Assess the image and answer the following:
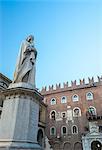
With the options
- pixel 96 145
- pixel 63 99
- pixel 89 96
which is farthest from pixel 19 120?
pixel 63 99

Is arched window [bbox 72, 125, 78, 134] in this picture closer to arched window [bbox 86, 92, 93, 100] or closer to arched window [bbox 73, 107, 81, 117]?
arched window [bbox 73, 107, 81, 117]

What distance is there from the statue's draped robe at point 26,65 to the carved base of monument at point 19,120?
720 millimetres

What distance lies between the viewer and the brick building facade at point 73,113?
75.2 ft

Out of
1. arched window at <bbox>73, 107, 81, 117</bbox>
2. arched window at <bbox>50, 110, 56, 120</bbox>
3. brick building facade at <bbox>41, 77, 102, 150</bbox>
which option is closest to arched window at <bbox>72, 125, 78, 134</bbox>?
brick building facade at <bbox>41, 77, 102, 150</bbox>

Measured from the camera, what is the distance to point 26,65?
6055mm

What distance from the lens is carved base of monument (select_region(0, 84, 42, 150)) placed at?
439 cm

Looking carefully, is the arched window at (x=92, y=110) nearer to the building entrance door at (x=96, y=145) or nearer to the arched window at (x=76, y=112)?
the arched window at (x=76, y=112)

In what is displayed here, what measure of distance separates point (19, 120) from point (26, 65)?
2.16 metres

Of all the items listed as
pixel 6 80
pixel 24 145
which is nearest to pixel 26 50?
pixel 24 145

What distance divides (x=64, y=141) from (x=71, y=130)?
74.7 inches

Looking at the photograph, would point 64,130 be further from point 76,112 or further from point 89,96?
point 89,96

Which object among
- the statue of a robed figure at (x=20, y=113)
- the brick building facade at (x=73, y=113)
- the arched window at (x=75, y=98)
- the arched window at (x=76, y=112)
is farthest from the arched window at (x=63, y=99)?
the statue of a robed figure at (x=20, y=113)

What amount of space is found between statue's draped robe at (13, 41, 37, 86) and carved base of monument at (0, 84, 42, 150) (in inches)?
28.3

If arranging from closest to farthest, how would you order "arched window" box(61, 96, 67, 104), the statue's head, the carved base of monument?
the carved base of monument
the statue's head
"arched window" box(61, 96, 67, 104)
